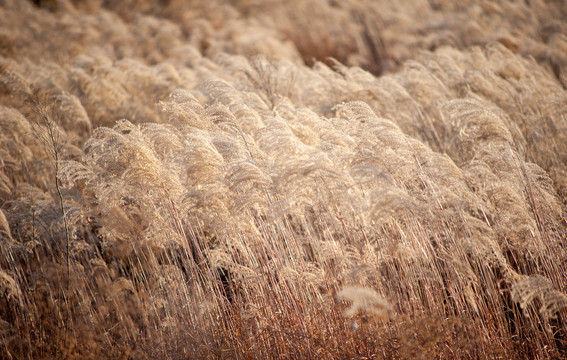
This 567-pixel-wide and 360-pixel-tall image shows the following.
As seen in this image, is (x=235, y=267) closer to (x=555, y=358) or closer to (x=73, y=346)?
(x=73, y=346)

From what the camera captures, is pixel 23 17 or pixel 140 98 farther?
pixel 23 17

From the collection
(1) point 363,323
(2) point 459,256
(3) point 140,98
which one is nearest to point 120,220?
(1) point 363,323

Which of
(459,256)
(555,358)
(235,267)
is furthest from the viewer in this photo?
(235,267)

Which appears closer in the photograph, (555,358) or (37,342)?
(555,358)

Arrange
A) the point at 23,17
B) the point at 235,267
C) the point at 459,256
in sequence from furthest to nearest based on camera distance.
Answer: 1. the point at 23,17
2. the point at 235,267
3. the point at 459,256

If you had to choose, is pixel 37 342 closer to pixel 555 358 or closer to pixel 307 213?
pixel 307 213

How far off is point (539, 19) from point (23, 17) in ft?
59.8

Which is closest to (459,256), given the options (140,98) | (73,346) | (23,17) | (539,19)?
(73,346)

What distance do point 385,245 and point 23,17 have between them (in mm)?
17769

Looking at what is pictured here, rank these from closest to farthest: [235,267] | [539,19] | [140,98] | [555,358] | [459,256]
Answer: [555,358] < [459,256] < [235,267] < [140,98] < [539,19]

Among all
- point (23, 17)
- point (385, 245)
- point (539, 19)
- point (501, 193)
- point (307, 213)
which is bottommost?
point (23, 17)

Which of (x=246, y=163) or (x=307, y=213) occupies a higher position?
(x=246, y=163)

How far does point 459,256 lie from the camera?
331 centimetres

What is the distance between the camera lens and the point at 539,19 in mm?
13844
